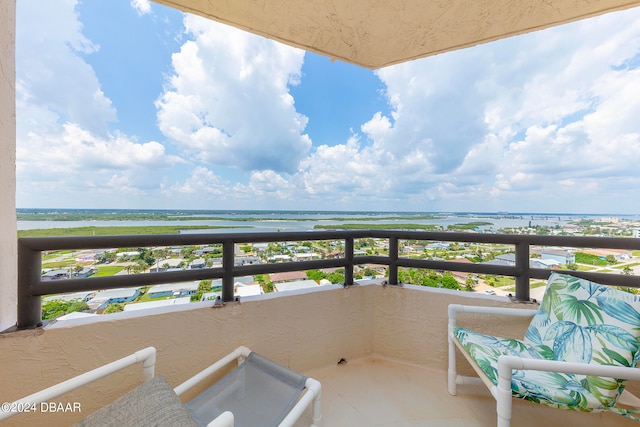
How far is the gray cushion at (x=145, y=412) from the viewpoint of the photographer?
749 millimetres

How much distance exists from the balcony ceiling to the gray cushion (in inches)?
78.7

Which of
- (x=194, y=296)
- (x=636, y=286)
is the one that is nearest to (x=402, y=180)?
(x=636, y=286)

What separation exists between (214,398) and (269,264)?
78 cm

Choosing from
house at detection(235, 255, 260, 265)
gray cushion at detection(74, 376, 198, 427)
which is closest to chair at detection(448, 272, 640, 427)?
gray cushion at detection(74, 376, 198, 427)

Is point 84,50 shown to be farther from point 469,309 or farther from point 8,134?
point 469,309

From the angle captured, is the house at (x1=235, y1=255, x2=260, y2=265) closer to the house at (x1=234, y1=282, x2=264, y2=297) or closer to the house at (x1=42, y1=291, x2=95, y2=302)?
the house at (x1=234, y1=282, x2=264, y2=297)

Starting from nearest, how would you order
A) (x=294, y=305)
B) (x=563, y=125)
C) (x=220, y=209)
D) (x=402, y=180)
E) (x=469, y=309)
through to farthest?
(x=469, y=309) → (x=294, y=305) → (x=563, y=125) → (x=220, y=209) → (x=402, y=180)

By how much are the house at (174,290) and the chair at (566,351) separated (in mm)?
1748

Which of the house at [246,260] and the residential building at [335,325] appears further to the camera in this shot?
the house at [246,260]

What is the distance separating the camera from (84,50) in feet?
8.52

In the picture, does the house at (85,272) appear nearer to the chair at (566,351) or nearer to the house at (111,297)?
the house at (111,297)

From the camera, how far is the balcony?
3.58 ft

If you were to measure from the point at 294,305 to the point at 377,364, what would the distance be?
0.93 m

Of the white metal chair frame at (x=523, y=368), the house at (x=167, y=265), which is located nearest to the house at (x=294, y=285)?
the house at (x=167, y=265)
